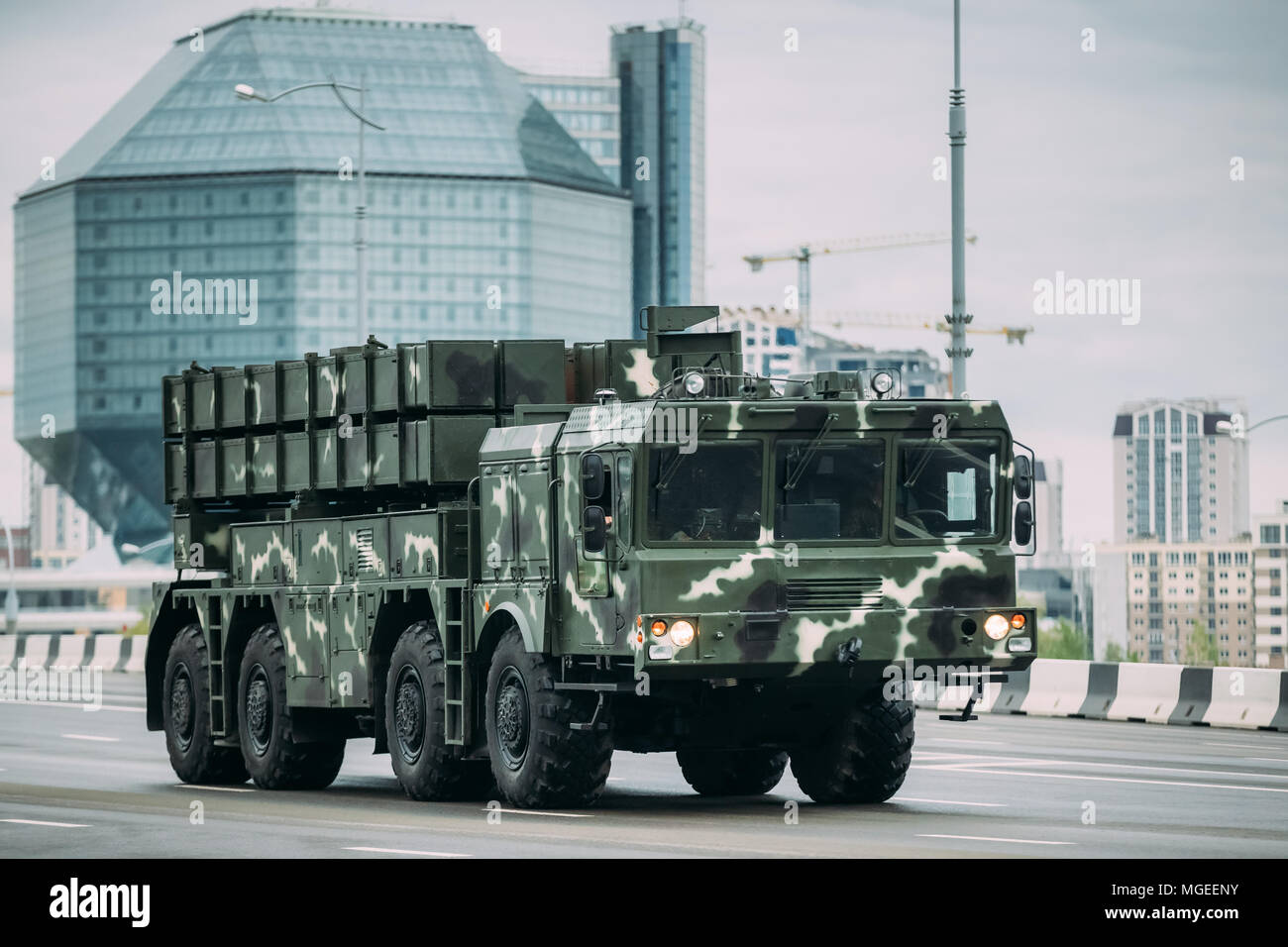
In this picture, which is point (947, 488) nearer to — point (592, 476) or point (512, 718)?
point (592, 476)

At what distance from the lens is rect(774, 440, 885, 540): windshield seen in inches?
647

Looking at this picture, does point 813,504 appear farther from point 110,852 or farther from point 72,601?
point 72,601

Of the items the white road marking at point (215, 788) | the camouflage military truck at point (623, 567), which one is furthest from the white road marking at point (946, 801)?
the white road marking at point (215, 788)

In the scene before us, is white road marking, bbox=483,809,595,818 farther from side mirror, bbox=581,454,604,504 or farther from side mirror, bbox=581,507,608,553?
side mirror, bbox=581,454,604,504

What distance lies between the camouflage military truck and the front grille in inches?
0.8

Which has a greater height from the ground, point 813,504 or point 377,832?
point 813,504

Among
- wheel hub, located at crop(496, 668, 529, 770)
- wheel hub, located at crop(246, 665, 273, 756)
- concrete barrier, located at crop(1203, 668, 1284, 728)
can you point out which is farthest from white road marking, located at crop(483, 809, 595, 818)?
concrete barrier, located at crop(1203, 668, 1284, 728)

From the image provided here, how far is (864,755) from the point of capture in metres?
17.6

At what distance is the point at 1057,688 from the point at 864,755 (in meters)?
14.5

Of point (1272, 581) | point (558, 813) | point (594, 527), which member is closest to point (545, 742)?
point (558, 813)

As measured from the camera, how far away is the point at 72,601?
651 feet
